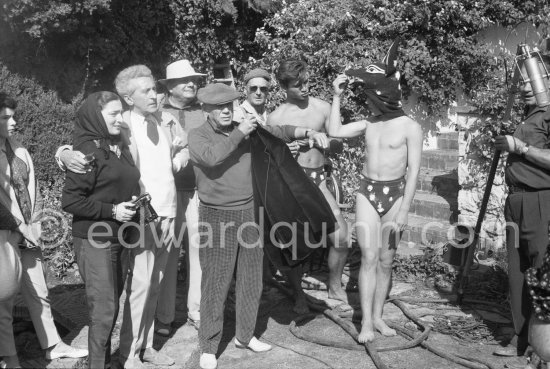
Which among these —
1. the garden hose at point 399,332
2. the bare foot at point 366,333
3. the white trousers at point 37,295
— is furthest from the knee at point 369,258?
the white trousers at point 37,295

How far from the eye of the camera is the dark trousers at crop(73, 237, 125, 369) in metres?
4.44

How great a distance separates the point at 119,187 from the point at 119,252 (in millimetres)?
452

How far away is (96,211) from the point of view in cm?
434

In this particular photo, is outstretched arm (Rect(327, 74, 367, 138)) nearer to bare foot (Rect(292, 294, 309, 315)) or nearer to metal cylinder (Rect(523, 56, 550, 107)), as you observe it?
metal cylinder (Rect(523, 56, 550, 107))

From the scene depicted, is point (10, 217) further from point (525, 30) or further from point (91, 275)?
point (525, 30)

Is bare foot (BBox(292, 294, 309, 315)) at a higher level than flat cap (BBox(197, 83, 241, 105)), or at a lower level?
lower

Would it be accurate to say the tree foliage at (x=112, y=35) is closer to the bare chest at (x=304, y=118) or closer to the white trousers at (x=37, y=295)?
the bare chest at (x=304, y=118)

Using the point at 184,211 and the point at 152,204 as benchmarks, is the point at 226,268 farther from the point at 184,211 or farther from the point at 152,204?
the point at 184,211

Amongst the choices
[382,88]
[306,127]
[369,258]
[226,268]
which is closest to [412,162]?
[382,88]

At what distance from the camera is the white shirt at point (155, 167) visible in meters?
4.96

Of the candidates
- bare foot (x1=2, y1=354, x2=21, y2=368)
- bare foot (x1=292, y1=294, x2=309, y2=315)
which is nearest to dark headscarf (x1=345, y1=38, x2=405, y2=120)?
bare foot (x1=292, y1=294, x2=309, y2=315)

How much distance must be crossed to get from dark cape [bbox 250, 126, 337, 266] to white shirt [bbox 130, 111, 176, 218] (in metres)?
0.66

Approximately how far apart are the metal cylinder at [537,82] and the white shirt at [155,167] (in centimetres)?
280

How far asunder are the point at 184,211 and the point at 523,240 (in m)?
2.77
